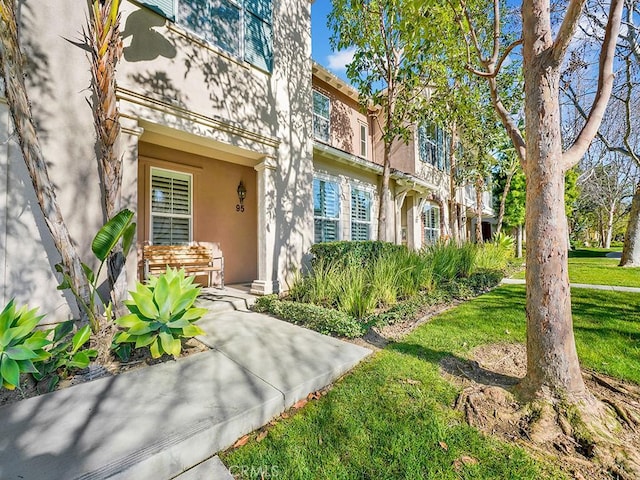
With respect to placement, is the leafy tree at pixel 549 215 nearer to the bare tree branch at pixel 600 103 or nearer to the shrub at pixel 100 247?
the bare tree branch at pixel 600 103

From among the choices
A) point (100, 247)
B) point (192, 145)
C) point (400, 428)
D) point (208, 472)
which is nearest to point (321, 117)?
point (192, 145)

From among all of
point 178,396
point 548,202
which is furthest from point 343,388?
point 548,202

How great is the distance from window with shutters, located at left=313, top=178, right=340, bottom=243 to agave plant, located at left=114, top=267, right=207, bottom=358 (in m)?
5.40

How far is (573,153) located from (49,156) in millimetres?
5808

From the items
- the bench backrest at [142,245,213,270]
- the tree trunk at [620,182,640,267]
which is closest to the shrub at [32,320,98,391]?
the bench backrest at [142,245,213,270]

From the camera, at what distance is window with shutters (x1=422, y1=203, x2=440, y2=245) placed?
48.2 feet

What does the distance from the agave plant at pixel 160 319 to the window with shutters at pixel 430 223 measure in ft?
41.4

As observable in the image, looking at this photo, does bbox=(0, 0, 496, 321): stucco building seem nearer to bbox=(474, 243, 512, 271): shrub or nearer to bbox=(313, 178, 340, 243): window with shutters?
bbox=(313, 178, 340, 243): window with shutters

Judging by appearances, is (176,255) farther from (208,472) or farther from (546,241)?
(546,241)

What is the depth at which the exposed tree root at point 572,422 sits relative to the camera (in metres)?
1.96

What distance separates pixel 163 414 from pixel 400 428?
6.23 ft

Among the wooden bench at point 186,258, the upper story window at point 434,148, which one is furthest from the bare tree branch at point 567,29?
the upper story window at point 434,148

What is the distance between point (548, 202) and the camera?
2451 mm

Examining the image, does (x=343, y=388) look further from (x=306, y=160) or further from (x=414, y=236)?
(x=414, y=236)
